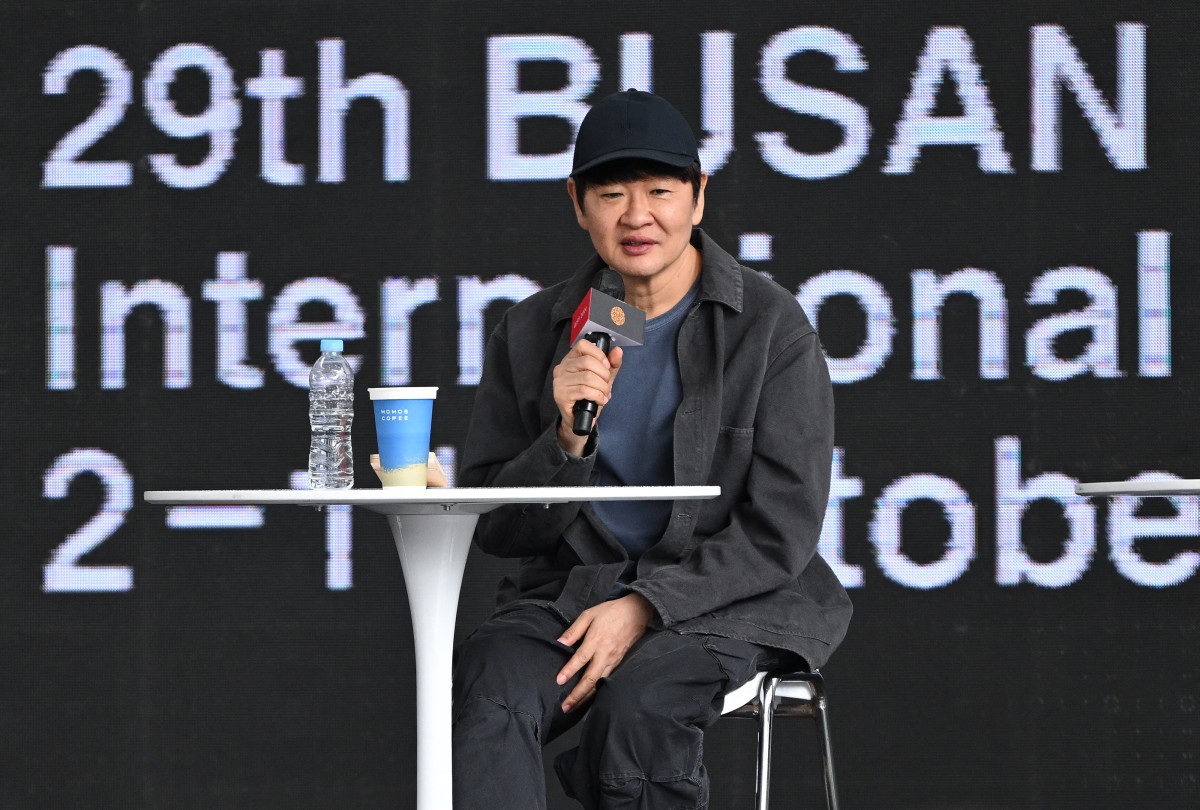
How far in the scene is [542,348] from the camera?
2.31 meters

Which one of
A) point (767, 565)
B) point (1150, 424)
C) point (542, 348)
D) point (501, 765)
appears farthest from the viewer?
point (1150, 424)

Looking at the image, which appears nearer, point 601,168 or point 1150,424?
point 601,168

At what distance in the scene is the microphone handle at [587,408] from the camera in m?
1.89

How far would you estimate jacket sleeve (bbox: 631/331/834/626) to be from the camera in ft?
6.73

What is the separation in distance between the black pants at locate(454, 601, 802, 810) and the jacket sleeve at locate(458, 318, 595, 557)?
205mm

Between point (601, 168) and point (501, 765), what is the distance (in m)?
0.90

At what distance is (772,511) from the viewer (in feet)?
6.88

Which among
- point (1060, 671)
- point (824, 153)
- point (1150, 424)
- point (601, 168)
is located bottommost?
point (1060, 671)

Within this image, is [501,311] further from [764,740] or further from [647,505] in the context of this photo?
[764,740]

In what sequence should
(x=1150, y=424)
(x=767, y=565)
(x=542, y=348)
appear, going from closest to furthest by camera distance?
(x=767, y=565) < (x=542, y=348) < (x=1150, y=424)

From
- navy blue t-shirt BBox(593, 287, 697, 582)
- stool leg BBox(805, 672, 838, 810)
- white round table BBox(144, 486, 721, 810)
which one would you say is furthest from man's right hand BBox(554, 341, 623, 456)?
stool leg BBox(805, 672, 838, 810)

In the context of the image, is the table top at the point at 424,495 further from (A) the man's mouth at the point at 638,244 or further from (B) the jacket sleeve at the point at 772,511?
(A) the man's mouth at the point at 638,244

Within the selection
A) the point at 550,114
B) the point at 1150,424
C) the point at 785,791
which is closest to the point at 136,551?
the point at 550,114

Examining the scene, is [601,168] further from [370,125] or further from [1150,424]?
[1150,424]
